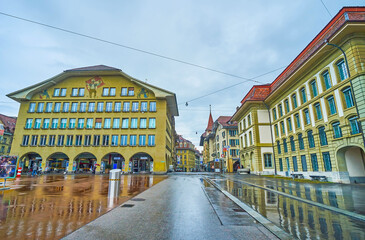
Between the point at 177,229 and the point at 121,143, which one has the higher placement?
the point at 121,143

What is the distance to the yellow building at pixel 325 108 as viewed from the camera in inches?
632

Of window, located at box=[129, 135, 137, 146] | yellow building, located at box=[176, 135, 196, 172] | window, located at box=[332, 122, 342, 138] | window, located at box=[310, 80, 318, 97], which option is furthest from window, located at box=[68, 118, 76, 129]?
yellow building, located at box=[176, 135, 196, 172]

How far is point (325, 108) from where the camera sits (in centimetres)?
1972

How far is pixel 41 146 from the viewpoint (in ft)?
127

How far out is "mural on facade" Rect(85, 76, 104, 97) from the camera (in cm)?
4168

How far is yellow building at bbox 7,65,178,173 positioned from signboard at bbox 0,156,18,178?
25048 millimetres

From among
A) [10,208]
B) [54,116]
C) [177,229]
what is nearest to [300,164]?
[177,229]

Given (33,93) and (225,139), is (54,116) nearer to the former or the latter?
(33,93)

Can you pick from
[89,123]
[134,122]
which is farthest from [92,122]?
[134,122]

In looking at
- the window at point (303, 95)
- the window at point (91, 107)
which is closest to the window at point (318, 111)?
the window at point (303, 95)

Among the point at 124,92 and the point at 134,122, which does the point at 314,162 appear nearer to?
the point at 134,122

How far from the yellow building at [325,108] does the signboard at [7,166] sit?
2322 centimetres

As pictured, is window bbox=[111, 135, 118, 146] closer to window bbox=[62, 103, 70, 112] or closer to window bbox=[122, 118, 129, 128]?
window bbox=[122, 118, 129, 128]

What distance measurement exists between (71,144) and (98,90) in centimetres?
1219
